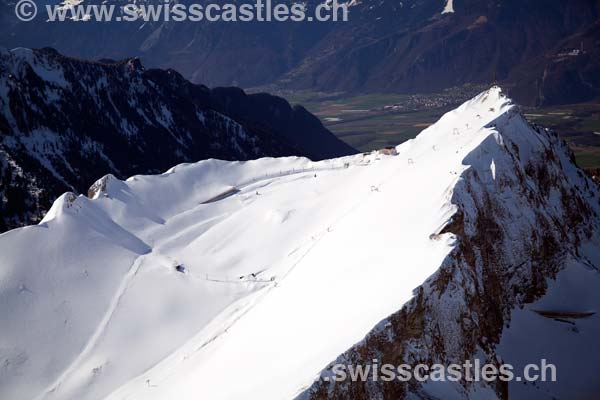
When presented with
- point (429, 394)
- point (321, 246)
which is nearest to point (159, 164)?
point (321, 246)

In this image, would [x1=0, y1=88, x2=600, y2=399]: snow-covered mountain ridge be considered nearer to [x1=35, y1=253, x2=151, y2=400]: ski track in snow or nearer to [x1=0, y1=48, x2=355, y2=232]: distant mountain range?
[x1=35, y1=253, x2=151, y2=400]: ski track in snow

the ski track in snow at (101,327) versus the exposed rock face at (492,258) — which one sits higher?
the exposed rock face at (492,258)

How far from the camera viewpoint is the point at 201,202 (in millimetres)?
50594

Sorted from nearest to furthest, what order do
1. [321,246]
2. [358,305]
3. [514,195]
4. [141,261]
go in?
[358,305]
[514,195]
[321,246]
[141,261]

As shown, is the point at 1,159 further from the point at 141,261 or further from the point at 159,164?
the point at 141,261

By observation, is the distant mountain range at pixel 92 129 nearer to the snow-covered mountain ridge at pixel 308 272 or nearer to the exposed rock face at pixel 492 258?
the snow-covered mountain ridge at pixel 308 272

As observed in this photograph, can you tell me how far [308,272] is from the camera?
111ft

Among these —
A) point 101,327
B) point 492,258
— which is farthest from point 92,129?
point 492,258

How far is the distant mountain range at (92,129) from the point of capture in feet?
227

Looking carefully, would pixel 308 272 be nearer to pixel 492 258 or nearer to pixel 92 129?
pixel 492 258

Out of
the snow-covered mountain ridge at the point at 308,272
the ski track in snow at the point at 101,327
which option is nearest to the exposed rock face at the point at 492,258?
the snow-covered mountain ridge at the point at 308,272

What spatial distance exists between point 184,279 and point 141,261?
4223 mm

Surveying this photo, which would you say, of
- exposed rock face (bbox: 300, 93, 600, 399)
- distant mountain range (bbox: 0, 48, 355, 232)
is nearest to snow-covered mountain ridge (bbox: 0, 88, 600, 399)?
Answer: exposed rock face (bbox: 300, 93, 600, 399)

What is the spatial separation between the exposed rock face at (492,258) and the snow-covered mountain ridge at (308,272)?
9cm
